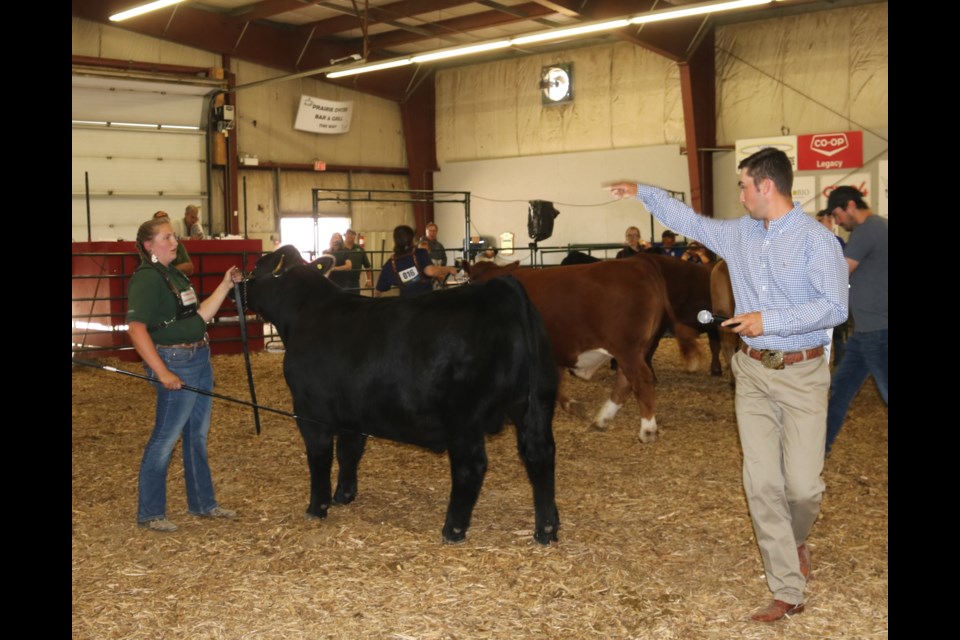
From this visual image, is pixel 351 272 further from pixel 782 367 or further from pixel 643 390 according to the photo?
pixel 782 367

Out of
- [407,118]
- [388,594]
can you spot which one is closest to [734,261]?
[388,594]

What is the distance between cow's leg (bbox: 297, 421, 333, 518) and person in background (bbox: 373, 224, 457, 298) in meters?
3.16

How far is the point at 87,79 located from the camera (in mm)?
15867

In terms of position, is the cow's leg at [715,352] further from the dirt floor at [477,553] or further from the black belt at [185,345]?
the black belt at [185,345]

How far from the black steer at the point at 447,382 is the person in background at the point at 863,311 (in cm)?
210

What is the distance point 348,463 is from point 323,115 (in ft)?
55.3

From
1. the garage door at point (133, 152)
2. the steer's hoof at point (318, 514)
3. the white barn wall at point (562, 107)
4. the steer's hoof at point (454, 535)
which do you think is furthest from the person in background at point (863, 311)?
the white barn wall at point (562, 107)

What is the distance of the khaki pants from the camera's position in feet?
10.5

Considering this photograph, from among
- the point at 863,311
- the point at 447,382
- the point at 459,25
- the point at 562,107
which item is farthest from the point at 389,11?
the point at 447,382

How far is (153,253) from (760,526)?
298cm

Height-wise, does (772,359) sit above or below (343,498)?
above

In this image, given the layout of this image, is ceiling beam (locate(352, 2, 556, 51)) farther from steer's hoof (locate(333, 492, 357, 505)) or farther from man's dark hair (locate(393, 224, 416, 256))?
steer's hoof (locate(333, 492, 357, 505))

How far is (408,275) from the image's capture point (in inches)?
308

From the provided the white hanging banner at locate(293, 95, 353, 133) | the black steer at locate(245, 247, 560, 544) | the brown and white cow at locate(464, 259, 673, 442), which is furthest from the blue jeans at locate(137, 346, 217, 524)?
the white hanging banner at locate(293, 95, 353, 133)
